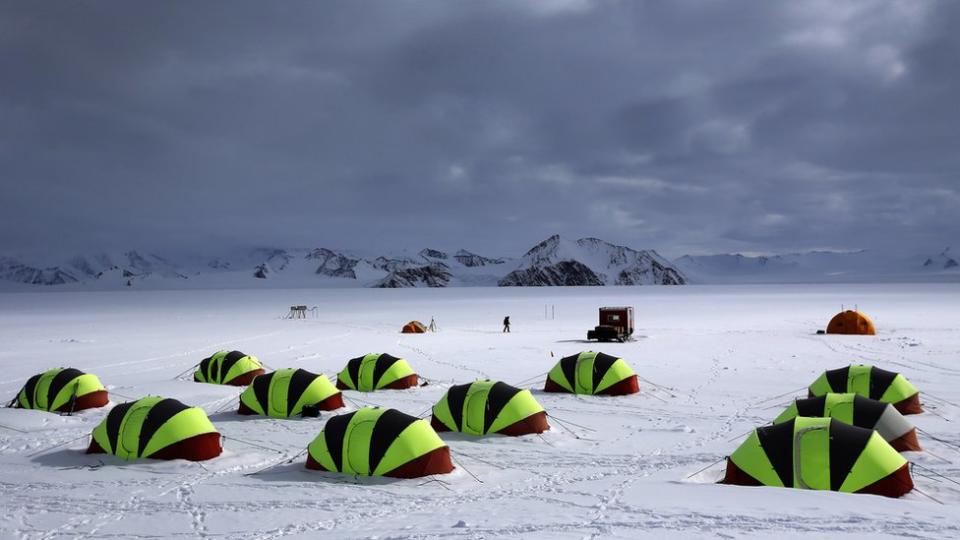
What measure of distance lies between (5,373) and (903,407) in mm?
32431

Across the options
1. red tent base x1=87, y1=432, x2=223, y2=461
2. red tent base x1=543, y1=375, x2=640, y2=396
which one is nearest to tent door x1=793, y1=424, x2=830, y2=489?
red tent base x1=543, y1=375, x2=640, y2=396

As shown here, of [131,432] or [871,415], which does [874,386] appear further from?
[131,432]

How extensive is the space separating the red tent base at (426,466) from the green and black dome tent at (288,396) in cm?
688

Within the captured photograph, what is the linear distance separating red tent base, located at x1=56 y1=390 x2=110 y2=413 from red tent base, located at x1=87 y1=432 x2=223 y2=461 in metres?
5.86

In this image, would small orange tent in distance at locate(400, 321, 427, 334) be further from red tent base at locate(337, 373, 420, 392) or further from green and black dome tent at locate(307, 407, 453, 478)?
green and black dome tent at locate(307, 407, 453, 478)

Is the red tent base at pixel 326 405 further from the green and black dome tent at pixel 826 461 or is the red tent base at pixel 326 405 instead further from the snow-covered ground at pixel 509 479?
the green and black dome tent at pixel 826 461

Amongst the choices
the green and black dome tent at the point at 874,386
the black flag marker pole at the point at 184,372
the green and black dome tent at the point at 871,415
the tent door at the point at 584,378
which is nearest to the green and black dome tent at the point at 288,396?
the tent door at the point at 584,378

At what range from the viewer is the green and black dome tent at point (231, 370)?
25.1 m

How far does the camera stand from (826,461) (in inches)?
461

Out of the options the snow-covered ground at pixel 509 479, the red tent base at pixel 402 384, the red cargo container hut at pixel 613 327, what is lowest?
the snow-covered ground at pixel 509 479

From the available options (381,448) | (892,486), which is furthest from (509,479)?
(892,486)

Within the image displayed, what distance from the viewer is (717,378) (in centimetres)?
2573

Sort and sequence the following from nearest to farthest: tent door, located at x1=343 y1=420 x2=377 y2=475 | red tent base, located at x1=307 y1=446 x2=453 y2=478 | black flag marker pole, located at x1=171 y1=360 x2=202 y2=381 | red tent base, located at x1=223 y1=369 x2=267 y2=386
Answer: red tent base, located at x1=307 y1=446 x2=453 y2=478, tent door, located at x1=343 y1=420 x2=377 y2=475, red tent base, located at x1=223 y1=369 x2=267 y2=386, black flag marker pole, located at x1=171 y1=360 x2=202 y2=381

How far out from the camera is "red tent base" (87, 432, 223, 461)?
14297mm
